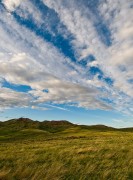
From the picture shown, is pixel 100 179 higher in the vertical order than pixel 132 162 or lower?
lower

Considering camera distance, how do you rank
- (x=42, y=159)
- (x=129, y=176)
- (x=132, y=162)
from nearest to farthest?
(x=129, y=176) → (x=132, y=162) → (x=42, y=159)

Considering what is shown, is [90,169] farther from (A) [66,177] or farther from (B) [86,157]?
(B) [86,157]

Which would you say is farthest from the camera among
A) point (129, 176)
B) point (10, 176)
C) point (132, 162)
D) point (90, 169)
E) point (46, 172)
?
point (132, 162)

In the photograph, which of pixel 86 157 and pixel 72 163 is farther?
pixel 86 157

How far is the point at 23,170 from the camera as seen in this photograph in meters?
10.3

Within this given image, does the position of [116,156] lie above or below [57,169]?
above

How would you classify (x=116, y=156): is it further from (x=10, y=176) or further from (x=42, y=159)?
(x=10, y=176)

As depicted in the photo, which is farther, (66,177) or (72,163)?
(72,163)

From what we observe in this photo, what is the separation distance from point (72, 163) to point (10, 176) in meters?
4.68

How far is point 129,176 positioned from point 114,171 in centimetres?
84

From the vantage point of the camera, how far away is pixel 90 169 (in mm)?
11359

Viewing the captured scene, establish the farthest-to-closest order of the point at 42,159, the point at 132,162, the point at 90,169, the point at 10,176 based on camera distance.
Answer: the point at 42,159
the point at 132,162
the point at 90,169
the point at 10,176

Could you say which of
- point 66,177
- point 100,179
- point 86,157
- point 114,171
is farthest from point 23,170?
point 86,157

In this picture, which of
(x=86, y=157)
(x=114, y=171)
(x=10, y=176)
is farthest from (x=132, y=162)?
(x=10, y=176)
